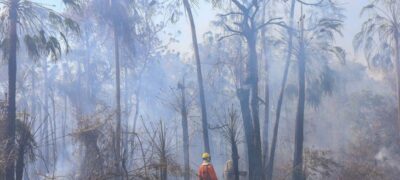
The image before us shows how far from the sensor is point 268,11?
117 feet

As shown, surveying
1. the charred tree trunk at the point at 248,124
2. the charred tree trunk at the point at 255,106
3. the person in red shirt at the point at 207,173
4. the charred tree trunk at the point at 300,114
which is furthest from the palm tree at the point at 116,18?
the person in red shirt at the point at 207,173

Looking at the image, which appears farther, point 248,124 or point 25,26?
point 248,124

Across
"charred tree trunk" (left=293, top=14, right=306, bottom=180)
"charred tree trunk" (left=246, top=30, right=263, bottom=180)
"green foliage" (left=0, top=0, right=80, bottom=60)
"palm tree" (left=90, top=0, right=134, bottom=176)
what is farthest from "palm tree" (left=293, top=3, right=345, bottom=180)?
"green foliage" (left=0, top=0, right=80, bottom=60)

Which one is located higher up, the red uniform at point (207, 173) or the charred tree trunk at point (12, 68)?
the charred tree trunk at point (12, 68)

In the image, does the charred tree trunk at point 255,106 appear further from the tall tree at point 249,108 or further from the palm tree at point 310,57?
the palm tree at point 310,57

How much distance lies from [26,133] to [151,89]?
130ft

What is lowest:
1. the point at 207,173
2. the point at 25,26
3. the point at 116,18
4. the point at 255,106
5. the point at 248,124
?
the point at 207,173

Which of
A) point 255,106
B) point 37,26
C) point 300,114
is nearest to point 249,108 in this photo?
point 255,106

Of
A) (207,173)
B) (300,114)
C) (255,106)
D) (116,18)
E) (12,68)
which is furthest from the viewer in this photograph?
(116,18)

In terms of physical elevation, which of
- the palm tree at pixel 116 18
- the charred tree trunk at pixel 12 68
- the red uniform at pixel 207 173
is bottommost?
the red uniform at pixel 207 173

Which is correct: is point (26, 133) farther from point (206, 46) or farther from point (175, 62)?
point (175, 62)

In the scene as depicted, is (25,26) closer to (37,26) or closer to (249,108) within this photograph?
(37,26)

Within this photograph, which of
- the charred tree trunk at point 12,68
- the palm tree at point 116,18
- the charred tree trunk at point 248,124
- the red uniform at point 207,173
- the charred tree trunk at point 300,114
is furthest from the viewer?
the palm tree at point 116,18

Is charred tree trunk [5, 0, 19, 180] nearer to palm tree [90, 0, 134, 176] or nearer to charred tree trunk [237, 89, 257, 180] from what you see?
charred tree trunk [237, 89, 257, 180]
